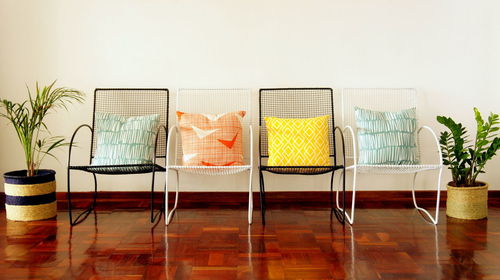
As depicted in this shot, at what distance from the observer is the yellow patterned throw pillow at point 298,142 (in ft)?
9.83

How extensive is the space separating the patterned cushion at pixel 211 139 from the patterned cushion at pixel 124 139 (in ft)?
0.77

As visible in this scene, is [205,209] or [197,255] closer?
[197,255]

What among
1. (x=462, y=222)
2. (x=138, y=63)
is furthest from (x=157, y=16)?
(x=462, y=222)

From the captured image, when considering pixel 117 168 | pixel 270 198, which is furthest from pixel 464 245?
pixel 117 168

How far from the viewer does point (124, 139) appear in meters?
3.03

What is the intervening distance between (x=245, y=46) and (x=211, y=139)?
0.90 metres

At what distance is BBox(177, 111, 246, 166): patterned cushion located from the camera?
2990mm

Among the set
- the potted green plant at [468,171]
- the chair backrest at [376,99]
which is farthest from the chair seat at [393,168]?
the chair backrest at [376,99]

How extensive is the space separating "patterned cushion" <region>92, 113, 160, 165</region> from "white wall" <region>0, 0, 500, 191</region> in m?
0.46

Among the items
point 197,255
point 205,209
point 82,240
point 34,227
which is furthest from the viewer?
point 205,209

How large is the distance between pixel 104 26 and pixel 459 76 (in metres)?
2.83

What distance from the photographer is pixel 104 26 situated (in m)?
3.49

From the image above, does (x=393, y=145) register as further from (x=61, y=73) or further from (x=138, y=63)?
(x=61, y=73)

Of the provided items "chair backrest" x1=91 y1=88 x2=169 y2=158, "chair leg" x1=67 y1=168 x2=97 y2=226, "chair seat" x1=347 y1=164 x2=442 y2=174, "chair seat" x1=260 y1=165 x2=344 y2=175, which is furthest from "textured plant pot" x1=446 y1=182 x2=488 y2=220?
"chair leg" x1=67 y1=168 x2=97 y2=226
